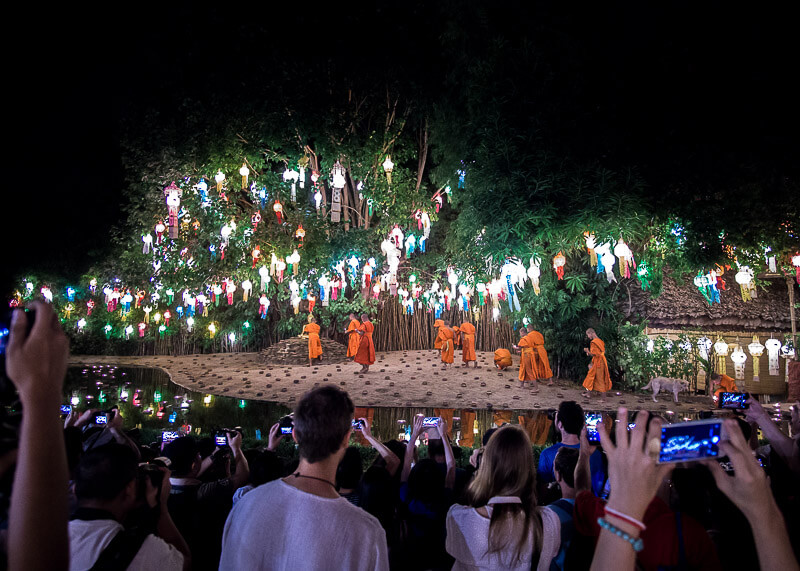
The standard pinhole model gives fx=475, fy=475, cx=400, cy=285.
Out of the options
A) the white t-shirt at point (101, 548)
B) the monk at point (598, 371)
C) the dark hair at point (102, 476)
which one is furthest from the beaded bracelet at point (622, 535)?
the monk at point (598, 371)

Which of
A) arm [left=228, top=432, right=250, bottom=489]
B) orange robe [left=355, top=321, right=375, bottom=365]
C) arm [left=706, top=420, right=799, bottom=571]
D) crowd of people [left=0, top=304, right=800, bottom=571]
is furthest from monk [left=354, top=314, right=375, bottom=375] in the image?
arm [left=706, top=420, right=799, bottom=571]

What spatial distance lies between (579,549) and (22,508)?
216cm

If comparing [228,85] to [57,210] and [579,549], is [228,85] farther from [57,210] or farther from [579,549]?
[579,549]

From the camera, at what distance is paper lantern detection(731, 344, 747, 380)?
11492 mm

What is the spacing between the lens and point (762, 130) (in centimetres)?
673

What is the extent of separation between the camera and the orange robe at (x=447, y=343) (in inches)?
594

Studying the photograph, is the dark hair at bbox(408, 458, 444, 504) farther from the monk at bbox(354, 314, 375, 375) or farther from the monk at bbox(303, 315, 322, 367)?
the monk at bbox(303, 315, 322, 367)

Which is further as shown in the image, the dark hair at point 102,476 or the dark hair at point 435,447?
the dark hair at point 435,447

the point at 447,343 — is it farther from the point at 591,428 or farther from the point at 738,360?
the point at 591,428

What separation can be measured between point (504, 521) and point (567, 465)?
2.28ft

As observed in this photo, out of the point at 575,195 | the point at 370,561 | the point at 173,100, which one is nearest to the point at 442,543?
the point at 370,561

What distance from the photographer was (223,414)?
392 inches

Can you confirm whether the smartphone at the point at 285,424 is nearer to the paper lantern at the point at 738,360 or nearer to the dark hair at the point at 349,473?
the dark hair at the point at 349,473

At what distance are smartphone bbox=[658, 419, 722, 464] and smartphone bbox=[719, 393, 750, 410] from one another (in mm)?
3125
